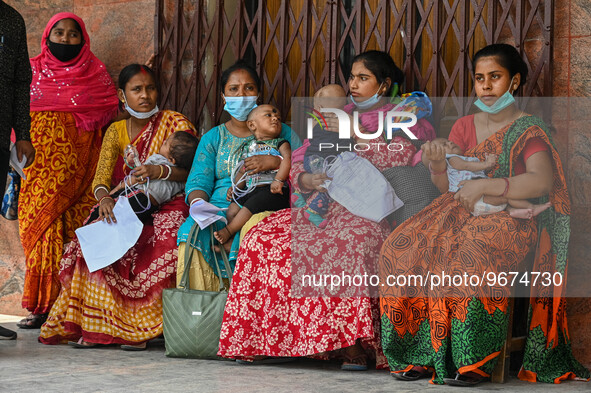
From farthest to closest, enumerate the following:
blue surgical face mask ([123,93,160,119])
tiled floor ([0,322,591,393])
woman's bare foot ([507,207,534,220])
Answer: blue surgical face mask ([123,93,160,119]) → woman's bare foot ([507,207,534,220]) → tiled floor ([0,322,591,393])

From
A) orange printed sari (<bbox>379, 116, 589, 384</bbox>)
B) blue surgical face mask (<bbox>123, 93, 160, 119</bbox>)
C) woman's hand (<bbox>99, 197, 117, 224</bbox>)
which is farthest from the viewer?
Answer: blue surgical face mask (<bbox>123, 93, 160, 119</bbox>)

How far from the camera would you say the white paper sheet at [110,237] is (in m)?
4.43

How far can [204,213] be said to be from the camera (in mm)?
4293

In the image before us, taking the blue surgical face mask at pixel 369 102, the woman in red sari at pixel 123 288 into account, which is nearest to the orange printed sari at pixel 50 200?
the woman in red sari at pixel 123 288

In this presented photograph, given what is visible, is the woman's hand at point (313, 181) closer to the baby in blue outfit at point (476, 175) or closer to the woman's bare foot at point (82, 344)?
the baby in blue outfit at point (476, 175)

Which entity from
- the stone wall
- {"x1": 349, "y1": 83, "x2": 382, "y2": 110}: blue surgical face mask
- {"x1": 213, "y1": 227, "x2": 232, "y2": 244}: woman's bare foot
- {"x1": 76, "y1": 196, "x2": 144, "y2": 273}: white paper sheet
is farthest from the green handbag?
the stone wall

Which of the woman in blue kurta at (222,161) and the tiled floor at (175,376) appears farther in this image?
the woman in blue kurta at (222,161)

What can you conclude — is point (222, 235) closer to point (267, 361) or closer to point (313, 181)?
point (313, 181)

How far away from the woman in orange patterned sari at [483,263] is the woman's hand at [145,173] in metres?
1.58

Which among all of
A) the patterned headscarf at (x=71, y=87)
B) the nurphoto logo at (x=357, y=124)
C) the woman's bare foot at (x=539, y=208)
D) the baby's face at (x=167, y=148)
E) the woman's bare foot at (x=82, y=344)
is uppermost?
the patterned headscarf at (x=71, y=87)

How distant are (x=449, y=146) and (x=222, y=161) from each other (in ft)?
4.71

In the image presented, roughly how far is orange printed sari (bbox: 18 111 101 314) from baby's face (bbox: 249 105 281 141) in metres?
1.36

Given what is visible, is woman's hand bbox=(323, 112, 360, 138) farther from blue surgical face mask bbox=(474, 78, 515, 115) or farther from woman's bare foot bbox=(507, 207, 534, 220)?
woman's bare foot bbox=(507, 207, 534, 220)

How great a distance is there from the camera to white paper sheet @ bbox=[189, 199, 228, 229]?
4266mm
